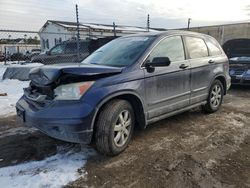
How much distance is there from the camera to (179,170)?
3.46 metres

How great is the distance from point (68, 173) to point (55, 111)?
78 centimetres

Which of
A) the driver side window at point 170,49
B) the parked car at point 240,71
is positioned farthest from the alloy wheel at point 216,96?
the parked car at point 240,71

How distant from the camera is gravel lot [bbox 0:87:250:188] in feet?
10.6

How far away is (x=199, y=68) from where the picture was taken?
17.5 ft

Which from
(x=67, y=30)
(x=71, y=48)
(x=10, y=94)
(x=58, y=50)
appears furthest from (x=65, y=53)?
(x=67, y=30)

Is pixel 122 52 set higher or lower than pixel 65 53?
higher

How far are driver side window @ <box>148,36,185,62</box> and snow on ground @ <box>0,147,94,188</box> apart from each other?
1864mm

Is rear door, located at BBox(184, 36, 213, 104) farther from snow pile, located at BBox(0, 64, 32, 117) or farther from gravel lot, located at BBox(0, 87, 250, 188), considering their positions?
snow pile, located at BBox(0, 64, 32, 117)

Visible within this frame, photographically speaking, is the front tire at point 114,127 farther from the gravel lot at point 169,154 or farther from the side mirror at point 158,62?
the side mirror at point 158,62

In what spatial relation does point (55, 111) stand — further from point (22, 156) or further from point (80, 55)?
point (80, 55)

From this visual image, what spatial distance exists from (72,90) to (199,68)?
277 cm

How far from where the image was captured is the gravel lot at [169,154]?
3.24 metres

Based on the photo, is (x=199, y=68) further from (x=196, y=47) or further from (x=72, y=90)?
(x=72, y=90)

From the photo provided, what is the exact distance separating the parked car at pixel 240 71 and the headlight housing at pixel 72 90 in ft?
20.4
